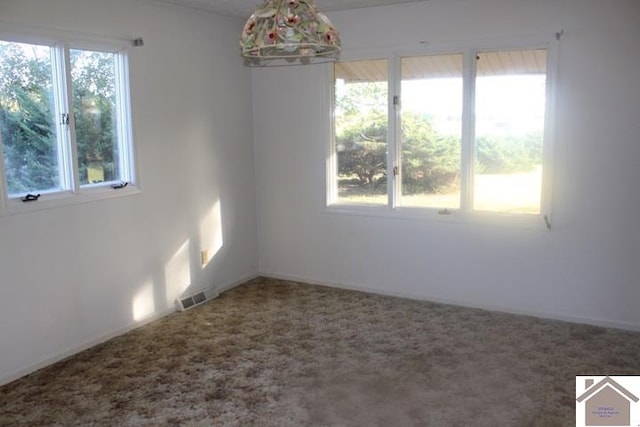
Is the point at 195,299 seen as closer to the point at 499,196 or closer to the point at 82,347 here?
the point at 82,347

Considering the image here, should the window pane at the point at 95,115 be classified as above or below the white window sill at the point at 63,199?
above

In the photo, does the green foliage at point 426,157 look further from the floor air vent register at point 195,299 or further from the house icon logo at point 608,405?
the house icon logo at point 608,405

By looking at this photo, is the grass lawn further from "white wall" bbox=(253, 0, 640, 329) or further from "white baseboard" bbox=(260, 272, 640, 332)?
"white baseboard" bbox=(260, 272, 640, 332)

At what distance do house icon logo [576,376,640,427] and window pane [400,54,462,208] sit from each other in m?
2.19

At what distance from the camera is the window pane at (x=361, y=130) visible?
5102 mm

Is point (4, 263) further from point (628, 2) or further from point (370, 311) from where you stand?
point (628, 2)

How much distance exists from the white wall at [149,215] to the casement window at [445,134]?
3.20 ft

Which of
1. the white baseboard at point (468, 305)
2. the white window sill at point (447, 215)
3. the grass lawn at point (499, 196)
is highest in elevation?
the grass lawn at point (499, 196)

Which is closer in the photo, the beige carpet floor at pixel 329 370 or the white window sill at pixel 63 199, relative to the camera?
the beige carpet floor at pixel 329 370

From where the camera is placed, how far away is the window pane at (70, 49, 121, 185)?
160 inches

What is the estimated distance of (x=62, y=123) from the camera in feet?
12.9

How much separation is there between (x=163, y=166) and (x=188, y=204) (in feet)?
1.43

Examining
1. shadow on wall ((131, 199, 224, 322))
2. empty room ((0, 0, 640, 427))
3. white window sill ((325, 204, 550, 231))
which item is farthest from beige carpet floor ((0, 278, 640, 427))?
white window sill ((325, 204, 550, 231))

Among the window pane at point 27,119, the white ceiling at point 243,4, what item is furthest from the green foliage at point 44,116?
the white ceiling at point 243,4
